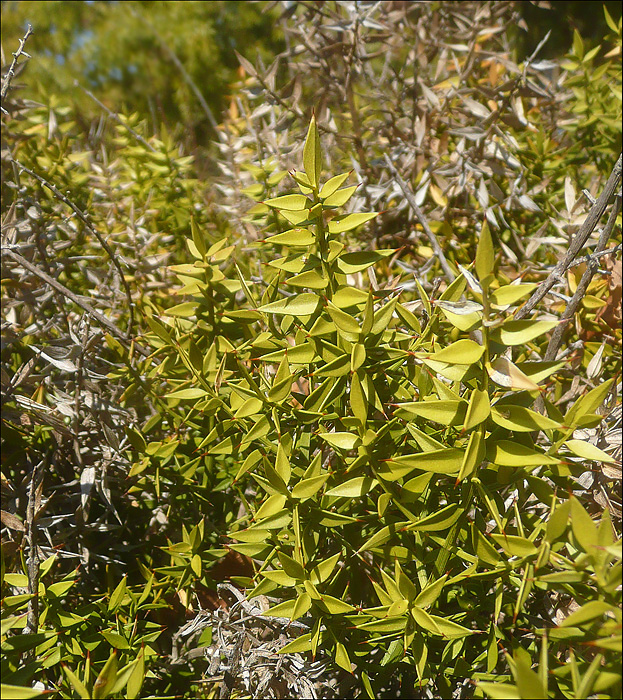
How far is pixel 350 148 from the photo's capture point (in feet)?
4.07

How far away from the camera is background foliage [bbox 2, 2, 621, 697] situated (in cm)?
47

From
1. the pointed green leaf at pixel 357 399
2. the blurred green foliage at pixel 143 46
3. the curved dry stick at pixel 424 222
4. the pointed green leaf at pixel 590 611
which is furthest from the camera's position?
the blurred green foliage at pixel 143 46

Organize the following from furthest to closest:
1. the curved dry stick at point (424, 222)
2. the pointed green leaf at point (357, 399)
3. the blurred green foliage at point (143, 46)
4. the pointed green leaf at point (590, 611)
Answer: the blurred green foliage at point (143, 46) < the curved dry stick at point (424, 222) < the pointed green leaf at point (357, 399) < the pointed green leaf at point (590, 611)

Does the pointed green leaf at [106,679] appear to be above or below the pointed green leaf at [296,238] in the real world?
below

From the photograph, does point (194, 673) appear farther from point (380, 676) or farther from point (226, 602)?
point (380, 676)

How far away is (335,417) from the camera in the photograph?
1.84 feet

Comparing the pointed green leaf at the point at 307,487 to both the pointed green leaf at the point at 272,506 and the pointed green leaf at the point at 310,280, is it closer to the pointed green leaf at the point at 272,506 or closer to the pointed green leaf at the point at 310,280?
the pointed green leaf at the point at 272,506

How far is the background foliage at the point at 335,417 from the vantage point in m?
0.47

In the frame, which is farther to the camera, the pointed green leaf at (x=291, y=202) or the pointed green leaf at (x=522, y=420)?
the pointed green leaf at (x=291, y=202)

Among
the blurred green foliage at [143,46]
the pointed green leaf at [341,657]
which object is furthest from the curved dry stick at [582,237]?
the blurred green foliage at [143,46]

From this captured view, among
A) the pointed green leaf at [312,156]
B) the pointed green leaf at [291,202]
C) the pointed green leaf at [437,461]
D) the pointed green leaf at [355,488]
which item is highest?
the pointed green leaf at [312,156]

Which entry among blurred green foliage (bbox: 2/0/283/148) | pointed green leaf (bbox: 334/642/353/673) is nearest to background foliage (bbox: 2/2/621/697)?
pointed green leaf (bbox: 334/642/353/673)

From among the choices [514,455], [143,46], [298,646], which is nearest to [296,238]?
[514,455]

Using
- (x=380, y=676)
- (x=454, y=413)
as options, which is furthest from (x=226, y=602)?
(x=454, y=413)
